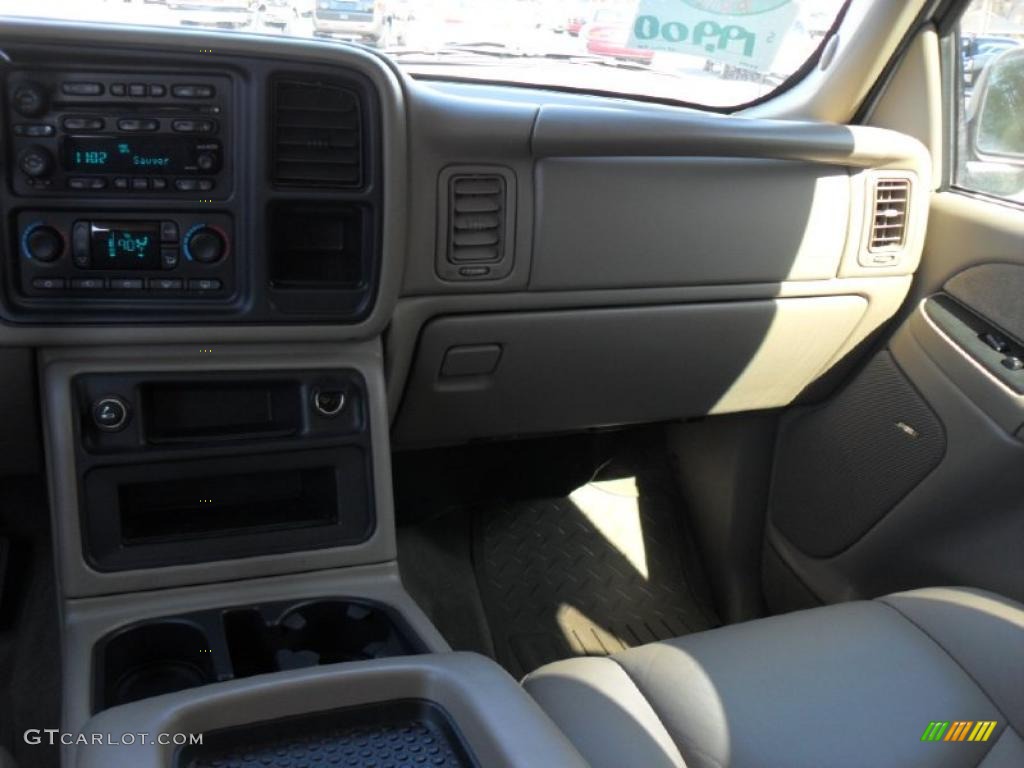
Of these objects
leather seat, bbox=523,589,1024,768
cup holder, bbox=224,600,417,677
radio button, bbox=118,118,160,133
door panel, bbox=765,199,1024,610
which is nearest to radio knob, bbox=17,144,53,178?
radio button, bbox=118,118,160,133

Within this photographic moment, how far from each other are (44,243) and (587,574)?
1575mm

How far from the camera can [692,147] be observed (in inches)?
69.9

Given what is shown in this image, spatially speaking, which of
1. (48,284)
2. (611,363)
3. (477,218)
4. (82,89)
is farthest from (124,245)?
(611,363)

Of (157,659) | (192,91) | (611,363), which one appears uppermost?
(192,91)

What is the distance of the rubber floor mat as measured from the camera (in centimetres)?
238

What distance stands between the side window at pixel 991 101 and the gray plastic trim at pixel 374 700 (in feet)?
5.17

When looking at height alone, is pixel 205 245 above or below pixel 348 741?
above

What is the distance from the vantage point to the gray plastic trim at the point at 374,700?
3.38 ft

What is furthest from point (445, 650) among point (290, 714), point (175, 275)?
point (175, 275)

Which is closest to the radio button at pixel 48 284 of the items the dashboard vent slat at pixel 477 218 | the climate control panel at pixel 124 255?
the climate control panel at pixel 124 255

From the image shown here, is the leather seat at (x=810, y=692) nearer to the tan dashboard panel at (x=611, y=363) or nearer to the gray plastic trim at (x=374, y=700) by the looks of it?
the gray plastic trim at (x=374, y=700)

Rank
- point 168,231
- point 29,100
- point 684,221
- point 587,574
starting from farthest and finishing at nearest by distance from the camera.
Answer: point 587,574 < point 684,221 < point 168,231 < point 29,100

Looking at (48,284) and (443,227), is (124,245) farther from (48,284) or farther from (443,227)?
(443,227)

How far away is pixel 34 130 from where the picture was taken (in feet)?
4.44
